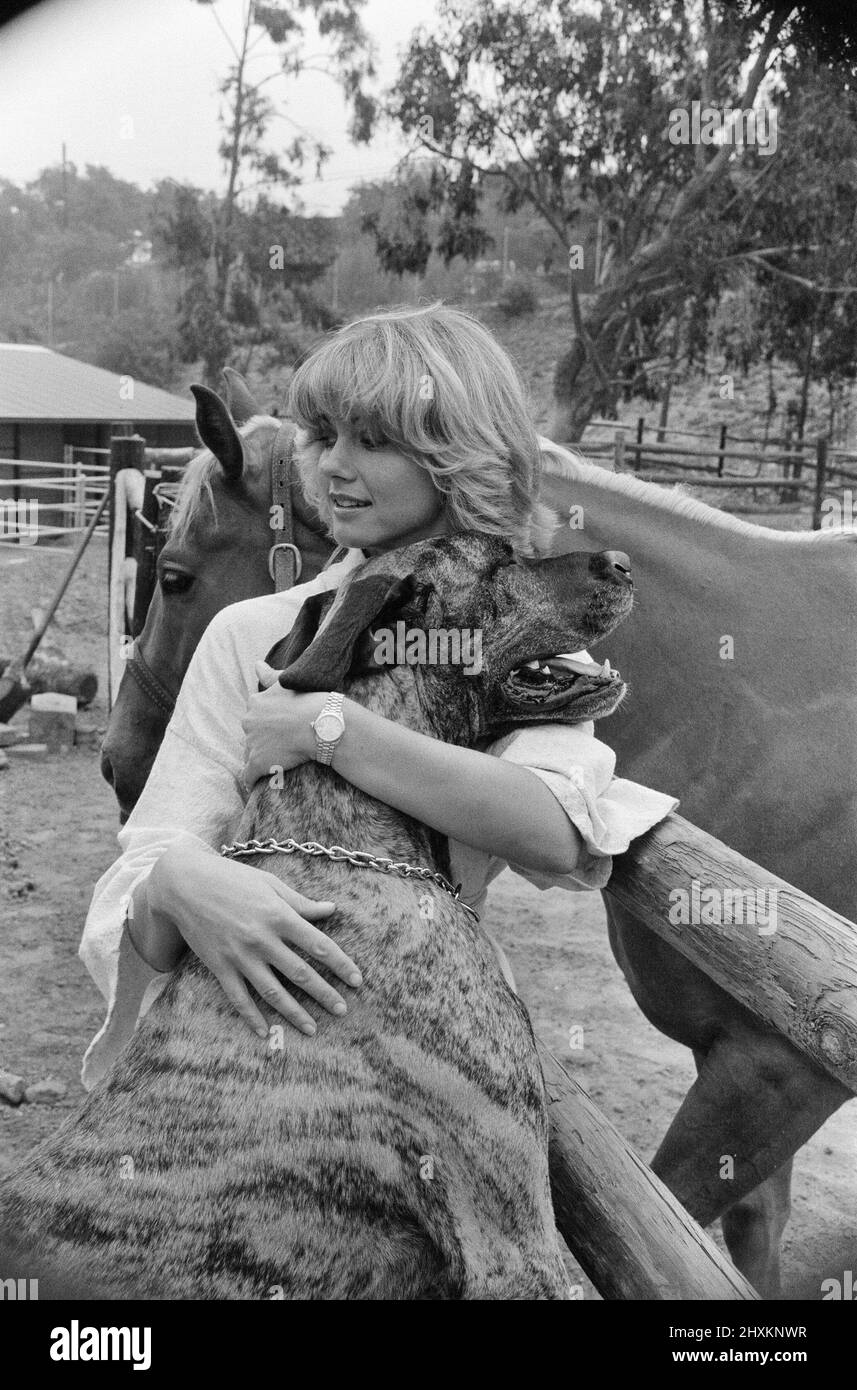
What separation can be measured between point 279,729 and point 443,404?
56 cm

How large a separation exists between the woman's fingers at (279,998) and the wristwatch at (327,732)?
29cm

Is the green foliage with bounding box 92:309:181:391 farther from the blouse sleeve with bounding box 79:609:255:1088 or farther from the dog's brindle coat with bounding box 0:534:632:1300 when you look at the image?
the dog's brindle coat with bounding box 0:534:632:1300

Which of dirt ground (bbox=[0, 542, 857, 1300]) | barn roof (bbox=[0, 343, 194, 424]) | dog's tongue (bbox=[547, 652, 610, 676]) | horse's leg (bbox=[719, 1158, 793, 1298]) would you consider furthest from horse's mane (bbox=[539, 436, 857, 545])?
barn roof (bbox=[0, 343, 194, 424])

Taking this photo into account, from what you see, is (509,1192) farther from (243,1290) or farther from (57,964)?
(57,964)

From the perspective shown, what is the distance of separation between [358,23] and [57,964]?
65.2 ft

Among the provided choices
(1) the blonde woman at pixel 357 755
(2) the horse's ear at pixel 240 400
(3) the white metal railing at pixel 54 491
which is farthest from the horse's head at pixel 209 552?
(3) the white metal railing at pixel 54 491

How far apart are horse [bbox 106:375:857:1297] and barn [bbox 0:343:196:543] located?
338 centimetres

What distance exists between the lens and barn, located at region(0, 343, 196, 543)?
27.1 feet

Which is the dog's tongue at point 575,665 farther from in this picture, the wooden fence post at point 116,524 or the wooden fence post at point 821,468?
the wooden fence post at point 821,468

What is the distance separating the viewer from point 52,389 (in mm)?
8734

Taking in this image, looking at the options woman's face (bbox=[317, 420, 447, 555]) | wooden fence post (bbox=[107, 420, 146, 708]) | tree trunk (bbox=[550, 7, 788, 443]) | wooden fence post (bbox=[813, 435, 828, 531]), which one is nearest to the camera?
woman's face (bbox=[317, 420, 447, 555])

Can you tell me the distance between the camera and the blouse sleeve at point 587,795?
61.7 inches

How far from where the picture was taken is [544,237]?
875 inches
